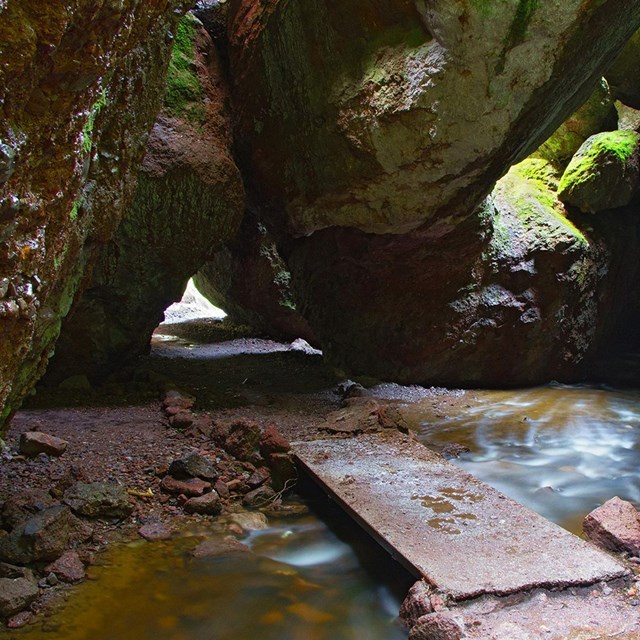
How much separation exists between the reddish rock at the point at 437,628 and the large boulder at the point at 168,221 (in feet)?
13.6

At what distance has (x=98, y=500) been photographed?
3010mm

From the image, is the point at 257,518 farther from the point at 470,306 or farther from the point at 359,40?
the point at 470,306

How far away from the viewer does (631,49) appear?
288 inches

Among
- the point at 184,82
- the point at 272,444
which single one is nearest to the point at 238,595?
the point at 272,444

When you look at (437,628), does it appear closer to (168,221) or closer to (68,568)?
(68,568)

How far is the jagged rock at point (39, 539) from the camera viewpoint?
2.48m

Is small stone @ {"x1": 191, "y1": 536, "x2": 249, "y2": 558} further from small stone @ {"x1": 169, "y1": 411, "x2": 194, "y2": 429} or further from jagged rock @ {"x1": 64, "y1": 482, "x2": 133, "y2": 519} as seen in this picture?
small stone @ {"x1": 169, "y1": 411, "x2": 194, "y2": 429}

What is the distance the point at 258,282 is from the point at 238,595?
285 inches

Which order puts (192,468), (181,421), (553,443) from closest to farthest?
(192,468) → (181,421) → (553,443)

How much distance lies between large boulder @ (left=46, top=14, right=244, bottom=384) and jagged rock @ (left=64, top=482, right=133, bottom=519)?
2.50 metres

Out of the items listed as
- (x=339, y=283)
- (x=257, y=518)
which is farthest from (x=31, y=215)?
(x=339, y=283)

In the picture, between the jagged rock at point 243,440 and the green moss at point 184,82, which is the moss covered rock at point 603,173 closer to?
the green moss at point 184,82

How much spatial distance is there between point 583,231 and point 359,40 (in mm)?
4037

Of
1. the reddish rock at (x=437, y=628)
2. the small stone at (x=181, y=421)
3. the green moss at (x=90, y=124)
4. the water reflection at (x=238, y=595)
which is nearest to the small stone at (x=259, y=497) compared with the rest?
the water reflection at (x=238, y=595)
